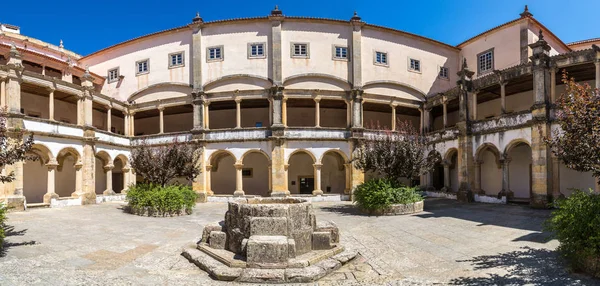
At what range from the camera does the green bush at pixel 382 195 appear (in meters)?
14.8

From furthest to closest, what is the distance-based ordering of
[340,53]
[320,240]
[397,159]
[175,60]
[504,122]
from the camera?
1. [175,60]
2. [340,53]
3. [504,122]
4. [397,159]
5. [320,240]

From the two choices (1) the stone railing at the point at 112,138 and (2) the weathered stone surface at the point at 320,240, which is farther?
(1) the stone railing at the point at 112,138

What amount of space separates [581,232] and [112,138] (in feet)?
81.2

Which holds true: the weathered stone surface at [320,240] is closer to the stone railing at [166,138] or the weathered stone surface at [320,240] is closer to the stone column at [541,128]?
the stone column at [541,128]

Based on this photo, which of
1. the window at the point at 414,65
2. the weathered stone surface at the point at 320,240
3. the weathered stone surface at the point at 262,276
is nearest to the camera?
the weathered stone surface at the point at 262,276

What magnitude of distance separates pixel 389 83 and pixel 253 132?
10322 millimetres

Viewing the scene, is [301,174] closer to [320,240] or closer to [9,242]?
[320,240]

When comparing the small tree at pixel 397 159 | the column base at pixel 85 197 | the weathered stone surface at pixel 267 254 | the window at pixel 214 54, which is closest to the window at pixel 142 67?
the window at pixel 214 54

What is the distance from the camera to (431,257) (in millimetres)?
7855

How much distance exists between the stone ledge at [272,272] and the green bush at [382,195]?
752 centimetres

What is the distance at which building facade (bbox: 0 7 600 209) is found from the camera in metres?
20.1

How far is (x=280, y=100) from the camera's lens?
2223 centimetres

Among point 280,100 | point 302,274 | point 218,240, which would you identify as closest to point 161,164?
point 280,100

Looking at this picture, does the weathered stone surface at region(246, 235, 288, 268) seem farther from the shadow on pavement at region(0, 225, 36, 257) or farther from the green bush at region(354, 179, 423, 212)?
the green bush at region(354, 179, 423, 212)
